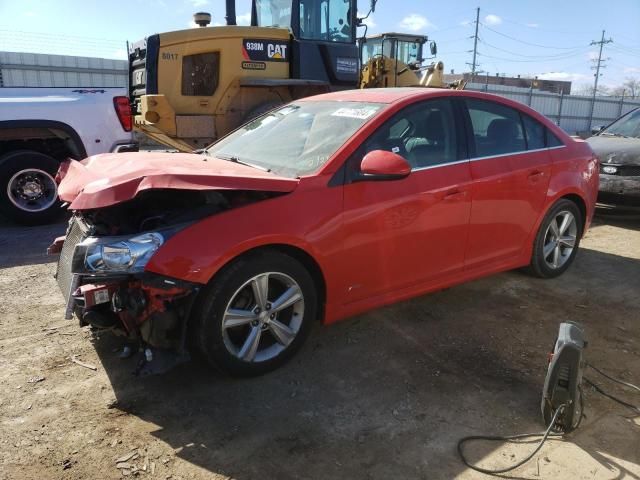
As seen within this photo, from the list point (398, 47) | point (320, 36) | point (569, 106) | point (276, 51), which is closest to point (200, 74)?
point (276, 51)

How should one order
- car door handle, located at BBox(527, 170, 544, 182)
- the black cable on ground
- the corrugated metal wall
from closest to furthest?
the black cable on ground
car door handle, located at BBox(527, 170, 544, 182)
the corrugated metal wall

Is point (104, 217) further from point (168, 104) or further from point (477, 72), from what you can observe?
point (477, 72)

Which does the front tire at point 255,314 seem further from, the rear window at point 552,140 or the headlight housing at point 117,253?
the rear window at point 552,140

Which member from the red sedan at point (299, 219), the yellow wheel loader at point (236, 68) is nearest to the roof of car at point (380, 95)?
the red sedan at point (299, 219)

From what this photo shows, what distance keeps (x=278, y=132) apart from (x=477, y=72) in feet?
155

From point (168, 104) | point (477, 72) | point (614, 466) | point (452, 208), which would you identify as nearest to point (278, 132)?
point (452, 208)

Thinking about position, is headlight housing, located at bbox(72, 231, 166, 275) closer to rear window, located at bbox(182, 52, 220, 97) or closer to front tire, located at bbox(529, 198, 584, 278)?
front tire, located at bbox(529, 198, 584, 278)

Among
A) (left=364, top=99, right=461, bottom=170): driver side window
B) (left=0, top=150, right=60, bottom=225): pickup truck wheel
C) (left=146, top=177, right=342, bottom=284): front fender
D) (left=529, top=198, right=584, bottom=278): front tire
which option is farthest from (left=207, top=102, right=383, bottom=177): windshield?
(left=0, top=150, right=60, bottom=225): pickup truck wheel

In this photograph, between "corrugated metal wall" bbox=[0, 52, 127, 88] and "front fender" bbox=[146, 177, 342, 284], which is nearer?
"front fender" bbox=[146, 177, 342, 284]

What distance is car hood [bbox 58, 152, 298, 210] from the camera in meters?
2.84

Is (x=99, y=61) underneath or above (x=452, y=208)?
above

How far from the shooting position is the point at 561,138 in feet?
15.6

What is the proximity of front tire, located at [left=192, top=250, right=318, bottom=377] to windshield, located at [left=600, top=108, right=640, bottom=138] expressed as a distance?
711cm

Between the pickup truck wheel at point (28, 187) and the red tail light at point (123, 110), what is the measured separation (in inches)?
39.3
